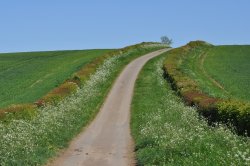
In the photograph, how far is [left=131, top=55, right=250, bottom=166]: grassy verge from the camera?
17422mm

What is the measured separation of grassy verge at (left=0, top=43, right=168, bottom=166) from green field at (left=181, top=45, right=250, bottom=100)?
36.5 feet

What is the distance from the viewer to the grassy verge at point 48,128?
71.5ft

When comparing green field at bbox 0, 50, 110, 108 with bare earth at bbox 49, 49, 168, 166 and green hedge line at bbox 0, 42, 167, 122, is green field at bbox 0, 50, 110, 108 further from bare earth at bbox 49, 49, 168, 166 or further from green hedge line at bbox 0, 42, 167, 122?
bare earth at bbox 49, 49, 168, 166

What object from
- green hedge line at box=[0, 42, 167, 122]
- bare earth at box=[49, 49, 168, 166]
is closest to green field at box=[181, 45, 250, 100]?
bare earth at box=[49, 49, 168, 166]

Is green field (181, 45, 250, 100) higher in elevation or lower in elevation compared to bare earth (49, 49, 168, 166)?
higher

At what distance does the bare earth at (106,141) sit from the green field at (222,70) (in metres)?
8.62

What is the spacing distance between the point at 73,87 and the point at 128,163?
82.1 ft

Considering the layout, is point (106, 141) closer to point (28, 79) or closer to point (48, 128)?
point (48, 128)

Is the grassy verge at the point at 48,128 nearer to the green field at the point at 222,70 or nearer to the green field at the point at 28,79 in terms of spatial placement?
the green field at the point at 28,79

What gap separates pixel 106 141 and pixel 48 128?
3529mm

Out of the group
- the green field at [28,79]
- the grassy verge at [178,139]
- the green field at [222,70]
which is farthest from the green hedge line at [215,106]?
the green field at [28,79]

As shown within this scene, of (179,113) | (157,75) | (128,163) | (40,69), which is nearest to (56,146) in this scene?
(128,163)

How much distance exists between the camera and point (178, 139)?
21.4 meters

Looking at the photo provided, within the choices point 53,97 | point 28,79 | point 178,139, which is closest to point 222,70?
point 28,79
